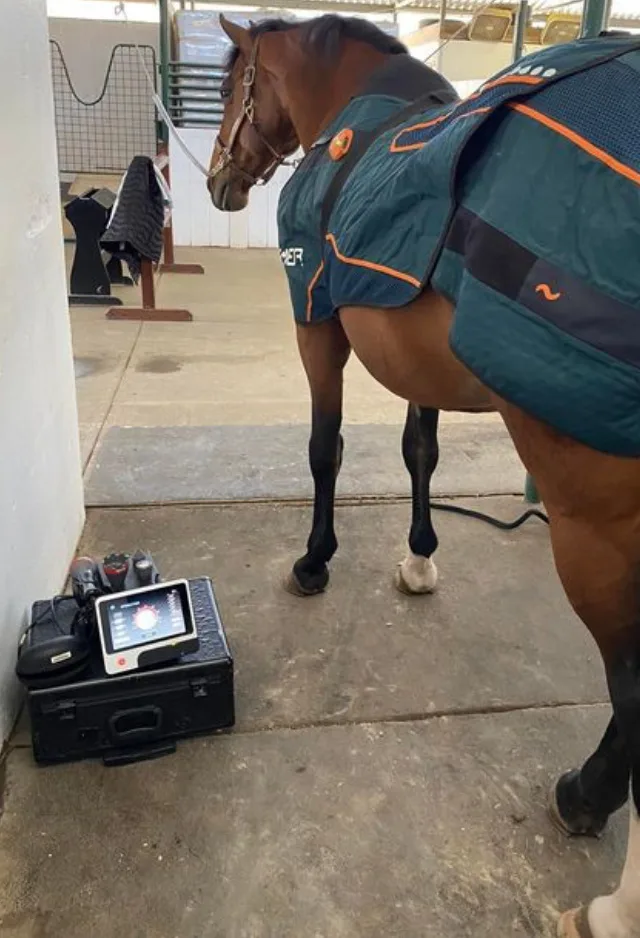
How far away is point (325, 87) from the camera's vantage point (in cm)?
234

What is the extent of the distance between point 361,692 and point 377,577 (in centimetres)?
62

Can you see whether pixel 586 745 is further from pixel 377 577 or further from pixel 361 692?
pixel 377 577

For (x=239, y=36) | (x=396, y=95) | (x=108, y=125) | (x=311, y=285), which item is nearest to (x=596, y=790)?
(x=311, y=285)

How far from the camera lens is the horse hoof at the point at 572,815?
1653 millimetres

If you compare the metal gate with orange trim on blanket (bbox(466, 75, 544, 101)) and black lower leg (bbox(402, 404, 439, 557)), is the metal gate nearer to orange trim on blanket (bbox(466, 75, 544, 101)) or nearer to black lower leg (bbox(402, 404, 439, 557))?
black lower leg (bbox(402, 404, 439, 557))

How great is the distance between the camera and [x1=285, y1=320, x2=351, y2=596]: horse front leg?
2332 millimetres

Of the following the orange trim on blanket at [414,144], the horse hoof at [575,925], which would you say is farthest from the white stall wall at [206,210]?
the horse hoof at [575,925]

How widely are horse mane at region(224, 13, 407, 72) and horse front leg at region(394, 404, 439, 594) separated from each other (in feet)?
3.49

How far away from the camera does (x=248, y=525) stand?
301 centimetres

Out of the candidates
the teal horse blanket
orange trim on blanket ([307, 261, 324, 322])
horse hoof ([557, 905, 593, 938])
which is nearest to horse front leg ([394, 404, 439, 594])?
orange trim on blanket ([307, 261, 324, 322])

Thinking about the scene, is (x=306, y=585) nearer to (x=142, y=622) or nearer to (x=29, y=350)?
(x=142, y=622)

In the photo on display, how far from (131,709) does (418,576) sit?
42.2 inches

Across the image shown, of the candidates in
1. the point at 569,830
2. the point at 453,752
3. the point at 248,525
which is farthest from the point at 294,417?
the point at 569,830

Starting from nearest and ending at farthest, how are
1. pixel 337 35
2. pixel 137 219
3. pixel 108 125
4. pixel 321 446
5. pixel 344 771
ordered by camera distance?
pixel 344 771, pixel 337 35, pixel 321 446, pixel 137 219, pixel 108 125
